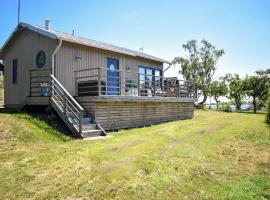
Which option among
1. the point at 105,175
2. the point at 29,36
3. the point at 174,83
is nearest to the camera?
the point at 105,175

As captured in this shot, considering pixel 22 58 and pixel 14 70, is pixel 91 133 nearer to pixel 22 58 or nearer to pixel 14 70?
pixel 22 58

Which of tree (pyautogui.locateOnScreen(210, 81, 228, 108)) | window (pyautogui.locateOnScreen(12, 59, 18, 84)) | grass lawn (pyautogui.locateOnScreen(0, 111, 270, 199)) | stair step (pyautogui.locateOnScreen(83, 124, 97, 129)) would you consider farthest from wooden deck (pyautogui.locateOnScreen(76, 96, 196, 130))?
tree (pyautogui.locateOnScreen(210, 81, 228, 108))

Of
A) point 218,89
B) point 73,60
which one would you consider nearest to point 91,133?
point 73,60

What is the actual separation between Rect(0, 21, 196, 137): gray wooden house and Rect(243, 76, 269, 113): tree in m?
18.4

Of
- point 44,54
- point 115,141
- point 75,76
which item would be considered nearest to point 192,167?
point 115,141

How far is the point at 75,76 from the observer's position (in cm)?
1545

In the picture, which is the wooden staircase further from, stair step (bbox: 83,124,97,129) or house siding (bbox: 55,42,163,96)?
house siding (bbox: 55,42,163,96)

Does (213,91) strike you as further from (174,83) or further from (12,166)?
(12,166)

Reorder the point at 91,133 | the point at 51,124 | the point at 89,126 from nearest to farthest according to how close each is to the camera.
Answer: the point at 91,133
the point at 51,124
the point at 89,126

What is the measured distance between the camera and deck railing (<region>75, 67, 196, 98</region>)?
47.7 ft

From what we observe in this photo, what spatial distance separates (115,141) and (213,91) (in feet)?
111

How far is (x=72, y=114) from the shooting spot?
12.8m

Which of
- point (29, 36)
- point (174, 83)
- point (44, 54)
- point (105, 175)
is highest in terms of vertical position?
point (29, 36)

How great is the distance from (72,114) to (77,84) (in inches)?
111
